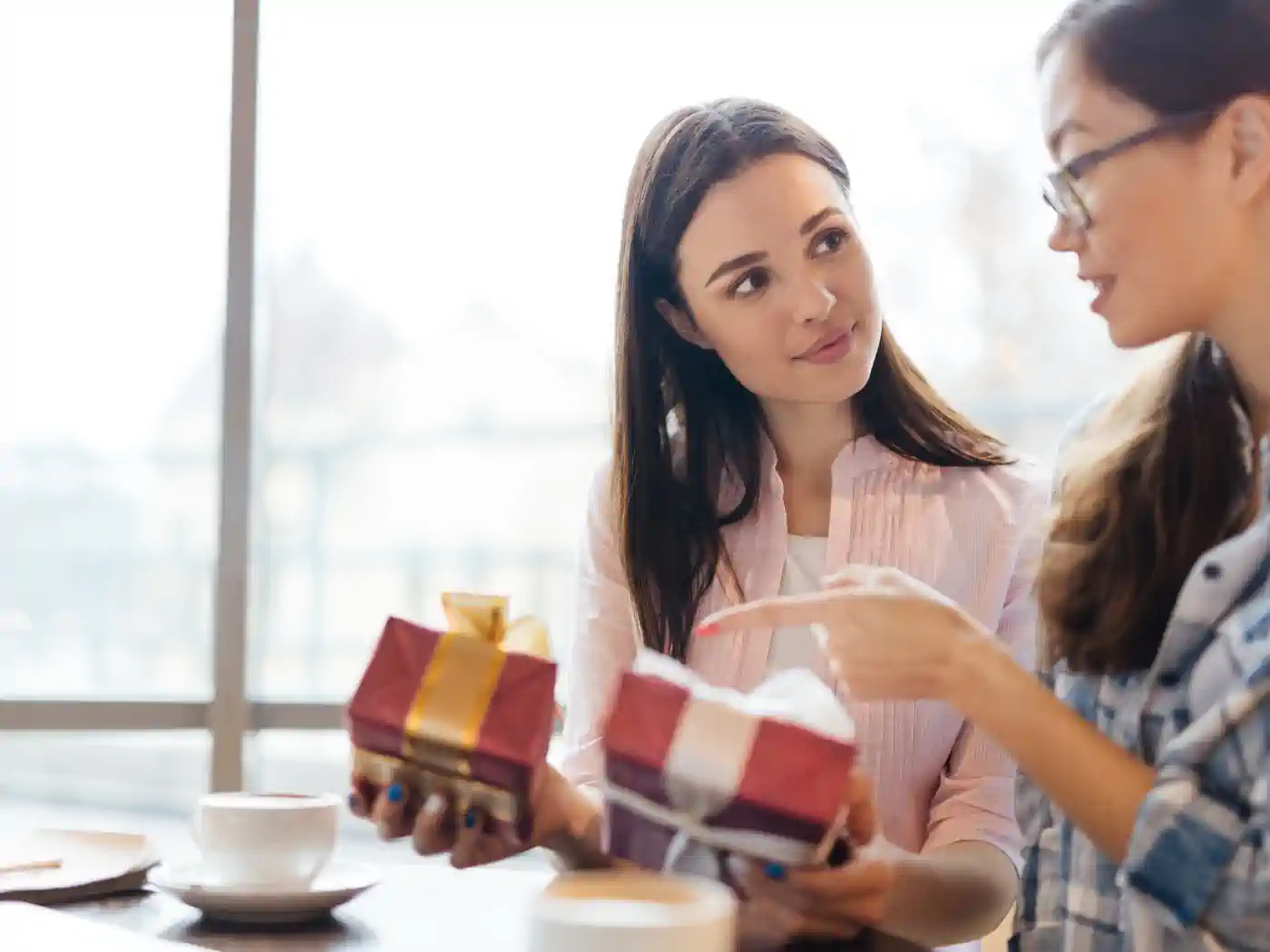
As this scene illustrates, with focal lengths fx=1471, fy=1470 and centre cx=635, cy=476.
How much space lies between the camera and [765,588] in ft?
5.30

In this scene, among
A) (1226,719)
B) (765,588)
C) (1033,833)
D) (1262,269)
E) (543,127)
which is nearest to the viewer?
(1226,719)

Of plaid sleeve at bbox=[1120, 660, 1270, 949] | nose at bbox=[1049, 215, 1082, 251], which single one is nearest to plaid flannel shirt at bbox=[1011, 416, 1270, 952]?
plaid sleeve at bbox=[1120, 660, 1270, 949]

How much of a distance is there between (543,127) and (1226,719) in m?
1.94

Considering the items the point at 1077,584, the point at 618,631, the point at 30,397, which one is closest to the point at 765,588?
the point at 618,631

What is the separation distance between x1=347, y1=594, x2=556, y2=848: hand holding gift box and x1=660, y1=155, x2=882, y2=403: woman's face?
0.57 m

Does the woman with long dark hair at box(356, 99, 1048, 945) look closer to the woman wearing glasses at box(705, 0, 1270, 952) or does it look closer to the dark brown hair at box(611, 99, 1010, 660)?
the dark brown hair at box(611, 99, 1010, 660)

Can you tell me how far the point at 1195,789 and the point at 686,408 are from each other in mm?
836

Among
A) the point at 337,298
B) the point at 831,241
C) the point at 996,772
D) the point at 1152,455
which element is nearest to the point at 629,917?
the point at 1152,455

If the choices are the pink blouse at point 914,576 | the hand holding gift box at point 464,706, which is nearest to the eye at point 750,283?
the pink blouse at point 914,576

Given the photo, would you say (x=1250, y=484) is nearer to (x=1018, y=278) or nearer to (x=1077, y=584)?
(x=1077, y=584)

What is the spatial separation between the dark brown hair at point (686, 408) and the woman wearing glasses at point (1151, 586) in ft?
1.20

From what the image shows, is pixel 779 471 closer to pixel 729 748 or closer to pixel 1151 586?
pixel 1151 586

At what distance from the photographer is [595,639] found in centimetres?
164

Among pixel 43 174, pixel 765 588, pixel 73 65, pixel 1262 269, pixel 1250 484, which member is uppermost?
pixel 73 65
